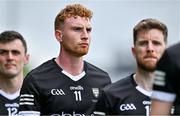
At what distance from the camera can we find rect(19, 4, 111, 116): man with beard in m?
7.61

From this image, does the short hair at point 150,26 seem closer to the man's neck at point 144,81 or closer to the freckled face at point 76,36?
the man's neck at point 144,81

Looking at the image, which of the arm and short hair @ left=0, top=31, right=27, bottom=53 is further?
short hair @ left=0, top=31, right=27, bottom=53

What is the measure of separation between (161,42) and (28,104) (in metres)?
1.47

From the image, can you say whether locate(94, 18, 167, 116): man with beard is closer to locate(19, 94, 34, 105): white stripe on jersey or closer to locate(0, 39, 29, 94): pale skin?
locate(19, 94, 34, 105): white stripe on jersey

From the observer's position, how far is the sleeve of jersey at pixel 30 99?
24.9ft

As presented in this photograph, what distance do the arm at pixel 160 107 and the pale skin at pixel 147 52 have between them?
1.87m

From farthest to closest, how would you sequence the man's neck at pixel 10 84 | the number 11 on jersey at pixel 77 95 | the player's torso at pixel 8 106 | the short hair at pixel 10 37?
the short hair at pixel 10 37 → the man's neck at pixel 10 84 → the player's torso at pixel 8 106 → the number 11 on jersey at pixel 77 95

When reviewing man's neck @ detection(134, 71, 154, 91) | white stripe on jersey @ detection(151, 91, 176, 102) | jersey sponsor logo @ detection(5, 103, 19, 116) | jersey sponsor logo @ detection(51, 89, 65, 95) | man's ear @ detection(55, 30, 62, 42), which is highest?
man's ear @ detection(55, 30, 62, 42)

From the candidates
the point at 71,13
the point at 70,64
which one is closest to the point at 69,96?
the point at 70,64

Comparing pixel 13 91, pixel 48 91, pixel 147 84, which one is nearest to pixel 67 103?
pixel 48 91

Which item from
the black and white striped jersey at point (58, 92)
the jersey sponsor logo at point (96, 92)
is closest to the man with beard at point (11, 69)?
the black and white striped jersey at point (58, 92)

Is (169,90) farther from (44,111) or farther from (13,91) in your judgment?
Result: (13,91)

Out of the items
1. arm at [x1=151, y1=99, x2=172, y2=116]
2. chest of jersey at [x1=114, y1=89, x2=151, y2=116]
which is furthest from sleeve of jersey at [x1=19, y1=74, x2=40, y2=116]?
arm at [x1=151, y1=99, x2=172, y2=116]

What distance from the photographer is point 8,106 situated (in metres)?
8.78
